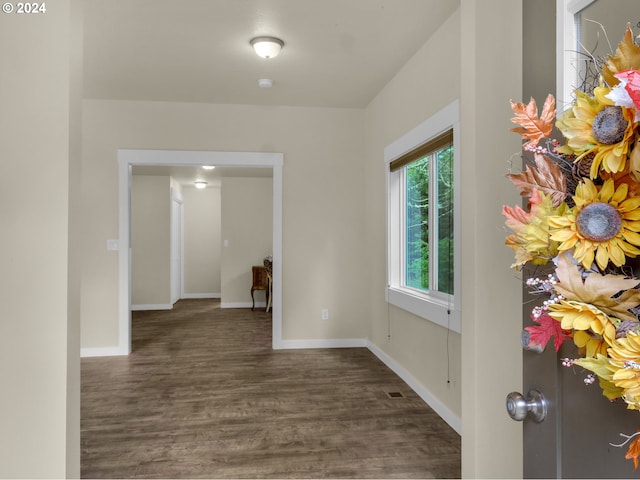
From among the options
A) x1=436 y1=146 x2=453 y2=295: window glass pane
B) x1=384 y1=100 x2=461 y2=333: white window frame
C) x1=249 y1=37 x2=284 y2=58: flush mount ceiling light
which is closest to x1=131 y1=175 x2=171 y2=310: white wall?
x1=384 y1=100 x2=461 y2=333: white window frame

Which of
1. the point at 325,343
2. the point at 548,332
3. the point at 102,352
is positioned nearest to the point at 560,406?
the point at 548,332

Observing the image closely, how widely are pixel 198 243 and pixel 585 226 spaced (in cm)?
931

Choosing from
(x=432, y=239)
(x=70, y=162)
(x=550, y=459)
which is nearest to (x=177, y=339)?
(x=432, y=239)

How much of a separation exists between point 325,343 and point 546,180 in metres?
4.37

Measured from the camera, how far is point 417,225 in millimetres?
3719

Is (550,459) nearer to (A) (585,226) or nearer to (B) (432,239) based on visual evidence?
(A) (585,226)

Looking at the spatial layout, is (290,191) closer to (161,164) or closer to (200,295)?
(161,164)

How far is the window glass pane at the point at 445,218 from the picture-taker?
3062mm

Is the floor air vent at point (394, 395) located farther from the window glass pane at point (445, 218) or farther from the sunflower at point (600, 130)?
the sunflower at point (600, 130)

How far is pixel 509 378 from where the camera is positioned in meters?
1.29

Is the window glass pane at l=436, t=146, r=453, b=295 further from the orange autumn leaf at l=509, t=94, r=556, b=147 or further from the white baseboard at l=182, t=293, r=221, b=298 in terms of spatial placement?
the white baseboard at l=182, t=293, r=221, b=298

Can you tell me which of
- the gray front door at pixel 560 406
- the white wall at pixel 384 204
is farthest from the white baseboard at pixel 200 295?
the gray front door at pixel 560 406

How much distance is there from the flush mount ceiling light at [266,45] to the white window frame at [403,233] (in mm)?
1218

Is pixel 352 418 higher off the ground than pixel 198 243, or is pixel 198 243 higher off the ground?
pixel 198 243
